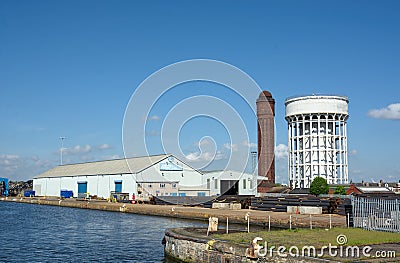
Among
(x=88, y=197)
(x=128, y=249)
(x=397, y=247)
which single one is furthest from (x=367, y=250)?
(x=88, y=197)

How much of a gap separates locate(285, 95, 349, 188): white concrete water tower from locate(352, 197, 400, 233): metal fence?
69.0m

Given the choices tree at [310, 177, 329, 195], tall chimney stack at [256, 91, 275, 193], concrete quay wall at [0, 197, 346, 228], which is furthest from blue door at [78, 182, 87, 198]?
tree at [310, 177, 329, 195]

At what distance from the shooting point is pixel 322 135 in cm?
9631

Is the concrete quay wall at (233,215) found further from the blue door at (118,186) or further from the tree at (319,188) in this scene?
the tree at (319,188)

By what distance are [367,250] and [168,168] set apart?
65.4 metres

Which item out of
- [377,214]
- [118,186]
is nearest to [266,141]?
[118,186]

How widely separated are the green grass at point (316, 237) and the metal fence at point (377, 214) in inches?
40.5

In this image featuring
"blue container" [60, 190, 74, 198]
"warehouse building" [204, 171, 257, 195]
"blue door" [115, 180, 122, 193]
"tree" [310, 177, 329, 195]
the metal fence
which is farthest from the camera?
"blue container" [60, 190, 74, 198]

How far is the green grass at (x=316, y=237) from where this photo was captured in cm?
2074

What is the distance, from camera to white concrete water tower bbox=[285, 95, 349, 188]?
3765 inches

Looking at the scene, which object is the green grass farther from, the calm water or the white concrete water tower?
the white concrete water tower

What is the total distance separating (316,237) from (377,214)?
18.1 ft

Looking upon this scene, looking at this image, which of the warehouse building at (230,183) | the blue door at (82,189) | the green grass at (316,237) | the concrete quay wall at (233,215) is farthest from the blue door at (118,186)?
the green grass at (316,237)

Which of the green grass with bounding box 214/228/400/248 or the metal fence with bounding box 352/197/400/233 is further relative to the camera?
the metal fence with bounding box 352/197/400/233
